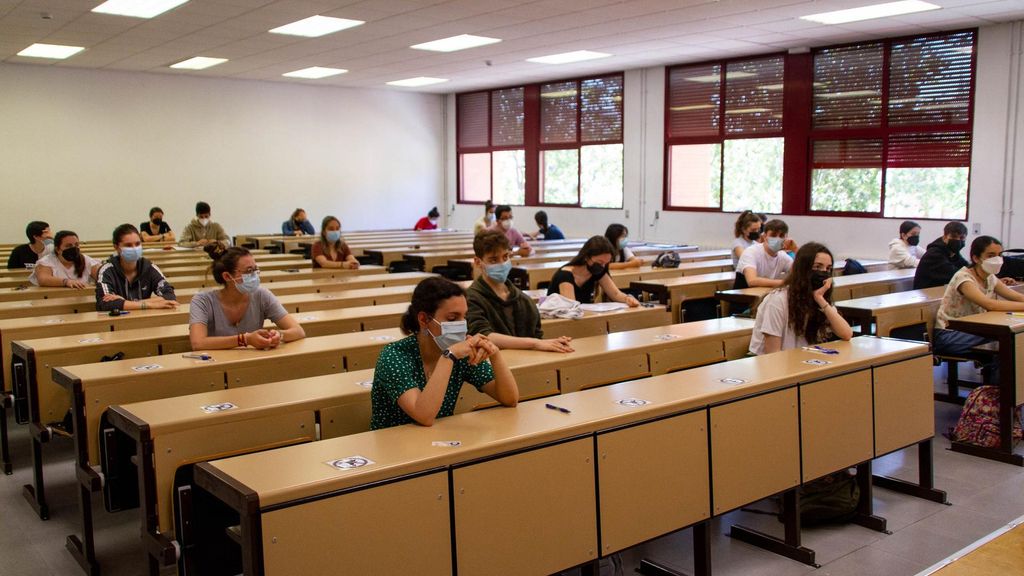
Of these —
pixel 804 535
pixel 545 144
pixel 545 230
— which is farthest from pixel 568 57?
pixel 804 535

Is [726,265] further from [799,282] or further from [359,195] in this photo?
[359,195]

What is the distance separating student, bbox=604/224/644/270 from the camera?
728cm

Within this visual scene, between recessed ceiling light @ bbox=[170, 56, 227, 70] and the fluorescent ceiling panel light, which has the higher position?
recessed ceiling light @ bbox=[170, 56, 227, 70]

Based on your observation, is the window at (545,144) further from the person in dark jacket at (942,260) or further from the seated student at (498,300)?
the seated student at (498,300)

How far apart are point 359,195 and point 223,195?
278 cm

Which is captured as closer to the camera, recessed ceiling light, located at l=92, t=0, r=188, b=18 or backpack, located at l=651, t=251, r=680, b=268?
backpack, located at l=651, t=251, r=680, b=268

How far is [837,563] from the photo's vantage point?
3309 mm

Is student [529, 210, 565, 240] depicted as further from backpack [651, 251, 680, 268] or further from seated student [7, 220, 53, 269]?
seated student [7, 220, 53, 269]

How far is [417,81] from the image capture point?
49.8 ft

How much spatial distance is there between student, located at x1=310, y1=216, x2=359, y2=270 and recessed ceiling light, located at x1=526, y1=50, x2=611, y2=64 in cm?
540

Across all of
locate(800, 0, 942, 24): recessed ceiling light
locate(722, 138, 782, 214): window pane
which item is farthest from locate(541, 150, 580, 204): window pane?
locate(800, 0, 942, 24): recessed ceiling light

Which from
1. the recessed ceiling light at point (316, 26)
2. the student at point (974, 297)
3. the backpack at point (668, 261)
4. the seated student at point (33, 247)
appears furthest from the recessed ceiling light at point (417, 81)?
the student at point (974, 297)

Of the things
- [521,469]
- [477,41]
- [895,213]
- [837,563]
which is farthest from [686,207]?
[521,469]

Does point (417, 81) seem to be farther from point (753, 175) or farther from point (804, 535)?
point (804, 535)
